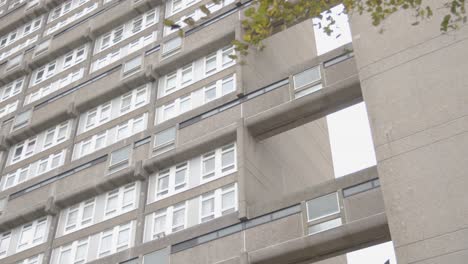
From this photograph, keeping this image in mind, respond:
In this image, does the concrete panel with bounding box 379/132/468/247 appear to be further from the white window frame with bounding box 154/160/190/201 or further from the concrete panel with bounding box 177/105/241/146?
the white window frame with bounding box 154/160/190/201

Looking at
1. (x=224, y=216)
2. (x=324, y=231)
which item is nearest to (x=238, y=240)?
(x=224, y=216)

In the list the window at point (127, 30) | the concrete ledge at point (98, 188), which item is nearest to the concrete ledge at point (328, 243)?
the concrete ledge at point (98, 188)

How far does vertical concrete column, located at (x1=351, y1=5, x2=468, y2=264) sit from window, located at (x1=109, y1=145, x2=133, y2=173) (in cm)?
1107

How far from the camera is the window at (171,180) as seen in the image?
25.2m

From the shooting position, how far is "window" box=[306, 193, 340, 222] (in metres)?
20.3

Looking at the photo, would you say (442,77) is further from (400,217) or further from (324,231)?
(324,231)

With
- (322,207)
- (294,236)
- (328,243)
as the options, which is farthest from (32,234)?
(328,243)

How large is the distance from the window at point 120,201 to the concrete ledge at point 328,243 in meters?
7.30

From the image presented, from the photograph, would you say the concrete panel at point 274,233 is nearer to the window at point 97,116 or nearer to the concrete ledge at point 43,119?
the window at point 97,116

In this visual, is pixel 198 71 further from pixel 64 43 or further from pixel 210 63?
pixel 64 43

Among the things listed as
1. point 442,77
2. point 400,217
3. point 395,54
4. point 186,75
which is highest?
point 186,75

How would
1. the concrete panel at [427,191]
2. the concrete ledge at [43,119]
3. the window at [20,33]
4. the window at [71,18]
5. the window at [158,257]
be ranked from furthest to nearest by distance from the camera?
the window at [20,33]
the window at [71,18]
the concrete ledge at [43,119]
the window at [158,257]
the concrete panel at [427,191]

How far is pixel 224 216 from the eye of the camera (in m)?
22.6

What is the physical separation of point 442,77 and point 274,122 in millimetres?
7259
